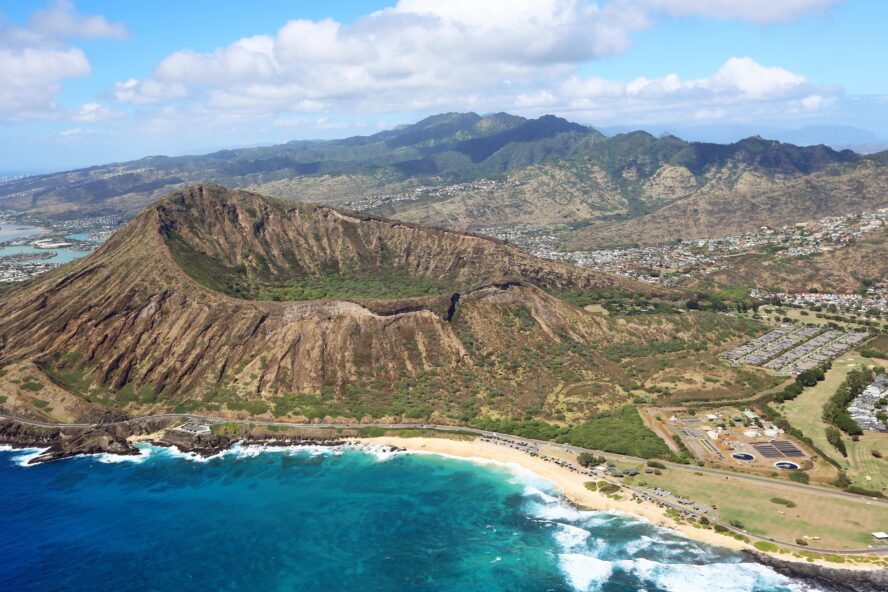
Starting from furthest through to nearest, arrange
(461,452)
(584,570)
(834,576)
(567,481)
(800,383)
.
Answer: (800,383)
(461,452)
(567,481)
(584,570)
(834,576)

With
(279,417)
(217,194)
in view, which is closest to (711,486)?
(279,417)

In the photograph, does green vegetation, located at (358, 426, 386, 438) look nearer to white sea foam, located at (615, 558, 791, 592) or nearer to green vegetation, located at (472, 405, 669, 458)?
green vegetation, located at (472, 405, 669, 458)

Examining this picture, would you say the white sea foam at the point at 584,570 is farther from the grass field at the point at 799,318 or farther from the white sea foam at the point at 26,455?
the grass field at the point at 799,318

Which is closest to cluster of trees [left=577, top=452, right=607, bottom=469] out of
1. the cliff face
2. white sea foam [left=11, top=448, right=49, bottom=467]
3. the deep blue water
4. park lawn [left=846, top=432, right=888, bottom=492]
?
the deep blue water

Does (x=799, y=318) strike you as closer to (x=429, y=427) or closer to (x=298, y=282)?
(x=429, y=427)

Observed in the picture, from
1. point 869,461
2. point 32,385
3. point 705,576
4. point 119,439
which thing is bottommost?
point 705,576

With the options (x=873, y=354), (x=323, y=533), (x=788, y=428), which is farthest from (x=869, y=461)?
(x=323, y=533)

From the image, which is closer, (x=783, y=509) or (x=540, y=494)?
(x=783, y=509)
